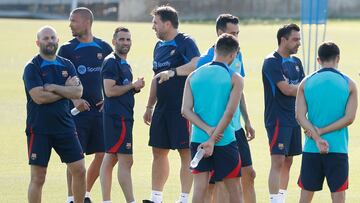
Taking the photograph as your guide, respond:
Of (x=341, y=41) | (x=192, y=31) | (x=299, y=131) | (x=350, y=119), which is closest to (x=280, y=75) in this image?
(x=299, y=131)

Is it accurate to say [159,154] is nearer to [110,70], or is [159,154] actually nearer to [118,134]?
[118,134]

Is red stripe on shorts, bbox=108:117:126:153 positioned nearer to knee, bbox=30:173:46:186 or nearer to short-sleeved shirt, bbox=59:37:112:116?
short-sleeved shirt, bbox=59:37:112:116

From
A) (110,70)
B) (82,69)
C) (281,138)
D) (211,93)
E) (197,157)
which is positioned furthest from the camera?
(82,69)

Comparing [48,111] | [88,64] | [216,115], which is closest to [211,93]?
[216,115]

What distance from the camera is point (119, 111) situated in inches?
453

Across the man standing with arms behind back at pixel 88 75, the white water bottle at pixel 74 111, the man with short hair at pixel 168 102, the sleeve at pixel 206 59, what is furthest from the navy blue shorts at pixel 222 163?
the man standing with arms behind back at pixel 88 75

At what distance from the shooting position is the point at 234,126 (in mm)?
10375

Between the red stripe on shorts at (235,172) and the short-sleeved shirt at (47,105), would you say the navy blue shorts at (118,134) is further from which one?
the red stripe on shorts at (235,172)

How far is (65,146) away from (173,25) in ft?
6.85

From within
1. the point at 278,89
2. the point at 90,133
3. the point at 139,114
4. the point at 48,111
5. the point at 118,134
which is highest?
the point at 278,89

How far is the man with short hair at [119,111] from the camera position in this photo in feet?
37.5

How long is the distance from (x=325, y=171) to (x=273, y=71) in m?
1.90

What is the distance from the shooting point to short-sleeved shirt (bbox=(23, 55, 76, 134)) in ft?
34.6

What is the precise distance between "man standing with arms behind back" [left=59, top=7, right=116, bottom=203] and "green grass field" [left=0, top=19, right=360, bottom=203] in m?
0.68
